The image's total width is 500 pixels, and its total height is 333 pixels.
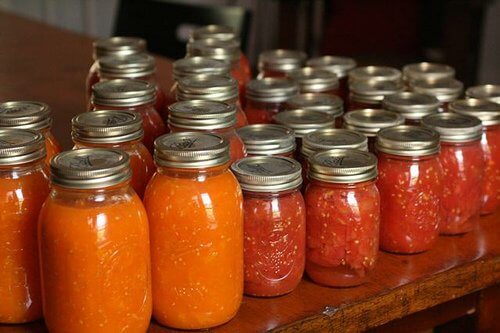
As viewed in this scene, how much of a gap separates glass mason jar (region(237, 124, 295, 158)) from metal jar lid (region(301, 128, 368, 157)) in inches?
0.9

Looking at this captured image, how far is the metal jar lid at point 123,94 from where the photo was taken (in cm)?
127

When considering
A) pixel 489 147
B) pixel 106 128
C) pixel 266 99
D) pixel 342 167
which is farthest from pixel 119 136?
pixel 489 147

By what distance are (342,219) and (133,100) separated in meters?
0.35

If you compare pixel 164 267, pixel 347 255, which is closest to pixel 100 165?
pixel 164 267

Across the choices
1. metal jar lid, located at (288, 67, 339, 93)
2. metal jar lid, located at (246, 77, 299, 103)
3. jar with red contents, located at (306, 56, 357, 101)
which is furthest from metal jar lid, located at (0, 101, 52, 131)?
jar with red contents, located at (306, 56, 357, 101)

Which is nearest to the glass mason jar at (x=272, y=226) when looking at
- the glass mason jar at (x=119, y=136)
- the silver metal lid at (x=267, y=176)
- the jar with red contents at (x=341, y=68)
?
the silver metal lid at (x=267, y=176)

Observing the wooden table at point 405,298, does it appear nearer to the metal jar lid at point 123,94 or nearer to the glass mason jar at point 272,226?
the glass mason jar at point 272,226

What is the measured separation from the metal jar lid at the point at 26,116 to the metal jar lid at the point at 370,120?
1.46 ft

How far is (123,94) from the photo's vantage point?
4.16 feet

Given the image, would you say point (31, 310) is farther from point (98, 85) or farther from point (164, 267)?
point (98, 85)

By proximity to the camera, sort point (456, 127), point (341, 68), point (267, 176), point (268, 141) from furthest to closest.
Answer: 1. point (341, 68)
2. point (456, 127)
3. point (268, 141)
4. point (267, 176)

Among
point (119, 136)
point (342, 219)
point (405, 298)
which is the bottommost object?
point (405, 298)

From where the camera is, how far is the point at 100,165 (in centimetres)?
99

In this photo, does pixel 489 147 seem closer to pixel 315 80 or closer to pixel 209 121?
pixel 315 80
